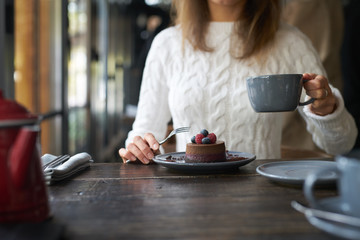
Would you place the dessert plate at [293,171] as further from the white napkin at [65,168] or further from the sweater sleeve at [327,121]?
the white napkin at [65,168]

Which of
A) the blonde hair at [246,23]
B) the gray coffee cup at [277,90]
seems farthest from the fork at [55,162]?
the blonde hair at [246,23]

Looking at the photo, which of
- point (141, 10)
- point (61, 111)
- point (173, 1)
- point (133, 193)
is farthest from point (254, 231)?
point (141, 10)

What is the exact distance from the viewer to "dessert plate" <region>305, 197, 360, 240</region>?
1.89ft

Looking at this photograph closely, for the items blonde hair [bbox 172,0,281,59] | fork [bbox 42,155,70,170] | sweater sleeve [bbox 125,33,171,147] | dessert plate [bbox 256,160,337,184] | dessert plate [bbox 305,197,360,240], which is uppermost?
blonde hair [bbox 172,0,281,59]

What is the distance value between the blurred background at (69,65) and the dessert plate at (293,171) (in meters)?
0.63

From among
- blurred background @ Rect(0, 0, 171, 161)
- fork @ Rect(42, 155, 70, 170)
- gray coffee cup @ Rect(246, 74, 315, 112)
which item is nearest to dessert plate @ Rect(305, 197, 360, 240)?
gray coffee cup @ Rect(246, 74, 315, 112)

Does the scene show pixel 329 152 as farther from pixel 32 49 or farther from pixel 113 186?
pixel 32 49

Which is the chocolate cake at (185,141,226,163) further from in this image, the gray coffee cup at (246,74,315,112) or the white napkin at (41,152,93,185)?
the white napkin at (41,152,93,185)

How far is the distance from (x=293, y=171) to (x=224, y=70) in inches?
33.8

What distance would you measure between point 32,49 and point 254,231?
2493mm

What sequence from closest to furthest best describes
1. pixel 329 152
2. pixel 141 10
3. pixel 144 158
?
pixel 144 158 → pixel 329 152 → pixel 141 10

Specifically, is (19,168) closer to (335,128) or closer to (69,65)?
(335,128)

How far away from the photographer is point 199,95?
1.82m

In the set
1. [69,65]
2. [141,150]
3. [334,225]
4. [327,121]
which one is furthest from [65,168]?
[69,65]
